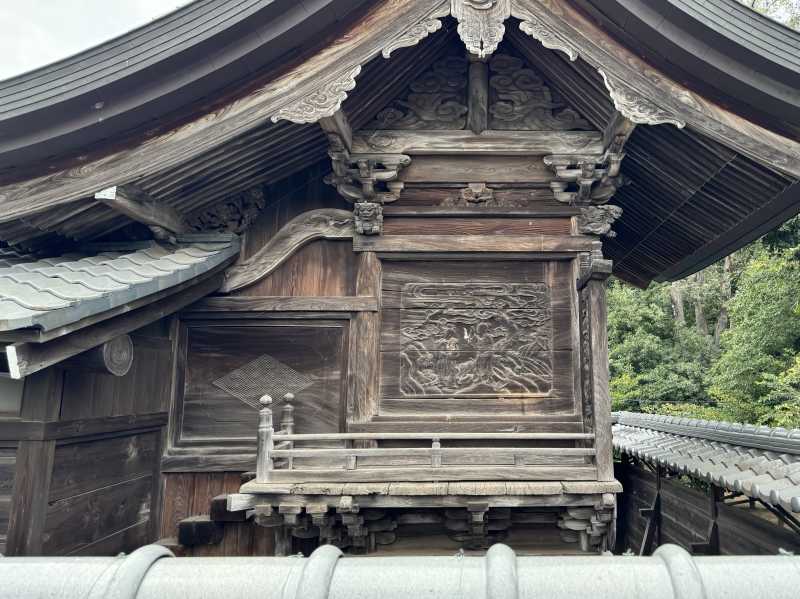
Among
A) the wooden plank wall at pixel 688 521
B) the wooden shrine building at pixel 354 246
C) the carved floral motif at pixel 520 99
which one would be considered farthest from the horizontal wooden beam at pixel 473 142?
the wooden plank wall at pixel 688 521

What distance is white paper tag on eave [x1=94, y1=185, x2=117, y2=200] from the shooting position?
380cm

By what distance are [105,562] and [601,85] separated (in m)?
4.55

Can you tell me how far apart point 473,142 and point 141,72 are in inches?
110

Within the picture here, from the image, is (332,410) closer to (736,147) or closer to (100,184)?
(100,184)

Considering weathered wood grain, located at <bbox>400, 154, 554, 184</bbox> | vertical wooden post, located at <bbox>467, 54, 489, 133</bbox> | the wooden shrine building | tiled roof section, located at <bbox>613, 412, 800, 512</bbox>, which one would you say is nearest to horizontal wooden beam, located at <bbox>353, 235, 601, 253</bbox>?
the wooden shrine building

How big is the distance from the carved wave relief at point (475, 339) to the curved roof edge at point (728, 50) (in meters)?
2.08

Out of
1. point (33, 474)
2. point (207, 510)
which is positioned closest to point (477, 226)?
point (207, 510)

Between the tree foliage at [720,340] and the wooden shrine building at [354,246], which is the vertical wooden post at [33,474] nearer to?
the wooden shrine building at [354,246]

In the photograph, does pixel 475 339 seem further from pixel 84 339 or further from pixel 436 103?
pixel 84 339

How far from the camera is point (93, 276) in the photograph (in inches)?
146

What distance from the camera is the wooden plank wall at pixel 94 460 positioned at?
3410 millimetres

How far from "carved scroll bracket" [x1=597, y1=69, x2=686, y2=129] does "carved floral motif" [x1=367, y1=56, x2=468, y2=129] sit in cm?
133

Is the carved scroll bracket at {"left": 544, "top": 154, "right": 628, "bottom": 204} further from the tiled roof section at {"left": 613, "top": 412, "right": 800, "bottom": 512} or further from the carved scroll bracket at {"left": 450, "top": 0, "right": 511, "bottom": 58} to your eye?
the tiled roof section at {"left": 613, "top": 412, "right": 800, "bottom": 512}

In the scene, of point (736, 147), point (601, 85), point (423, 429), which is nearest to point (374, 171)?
point (601, 85)
